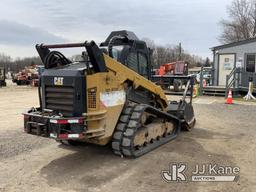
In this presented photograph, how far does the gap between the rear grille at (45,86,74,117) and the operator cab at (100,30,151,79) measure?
1.41 metres

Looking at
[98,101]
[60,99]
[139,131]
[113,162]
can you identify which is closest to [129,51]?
[139,131]

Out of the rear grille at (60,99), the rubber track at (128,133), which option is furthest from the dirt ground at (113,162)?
the rear grille at (60,99)

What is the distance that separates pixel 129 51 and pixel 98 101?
6.31 feet

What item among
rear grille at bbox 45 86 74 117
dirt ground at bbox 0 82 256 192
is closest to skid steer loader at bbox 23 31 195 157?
rear grille at bbox 45 86 74 117

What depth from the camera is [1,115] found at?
12.3 m

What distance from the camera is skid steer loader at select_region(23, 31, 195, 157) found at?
5.76 metres

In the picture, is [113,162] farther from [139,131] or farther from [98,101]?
[98,101]

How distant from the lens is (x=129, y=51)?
7.35 metres

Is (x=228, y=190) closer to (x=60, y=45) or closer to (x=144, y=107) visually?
(x=144, y=107)

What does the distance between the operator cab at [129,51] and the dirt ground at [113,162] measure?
1914 millimetres

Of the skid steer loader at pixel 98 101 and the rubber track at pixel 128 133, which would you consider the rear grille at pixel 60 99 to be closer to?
the skid steer loader at pixel 98 101

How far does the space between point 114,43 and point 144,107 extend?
1662 millimetres

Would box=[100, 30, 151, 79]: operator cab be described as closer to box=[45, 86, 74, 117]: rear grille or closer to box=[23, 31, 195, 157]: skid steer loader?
box=[23, 31, 195, 157]: skid steer loader

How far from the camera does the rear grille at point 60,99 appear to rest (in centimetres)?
590
